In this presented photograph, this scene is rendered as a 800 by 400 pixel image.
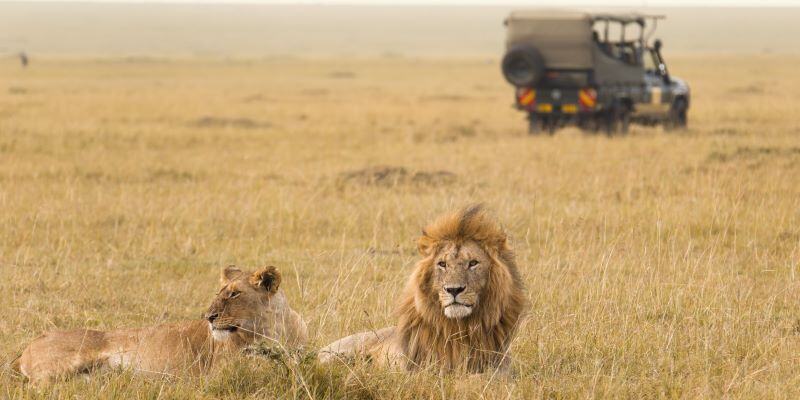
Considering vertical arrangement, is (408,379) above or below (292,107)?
above

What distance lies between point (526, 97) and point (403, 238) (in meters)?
11.0

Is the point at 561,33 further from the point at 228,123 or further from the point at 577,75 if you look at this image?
the point at 228,123

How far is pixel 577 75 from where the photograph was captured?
20141mm

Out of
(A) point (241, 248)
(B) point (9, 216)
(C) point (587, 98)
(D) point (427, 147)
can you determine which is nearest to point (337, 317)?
(A) point (241, 248)

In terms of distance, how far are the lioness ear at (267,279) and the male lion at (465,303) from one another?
0.60 metres

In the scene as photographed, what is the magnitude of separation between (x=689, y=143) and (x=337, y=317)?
1223 cm

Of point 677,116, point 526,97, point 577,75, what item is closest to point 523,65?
point 526,97

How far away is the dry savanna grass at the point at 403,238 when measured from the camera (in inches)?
207

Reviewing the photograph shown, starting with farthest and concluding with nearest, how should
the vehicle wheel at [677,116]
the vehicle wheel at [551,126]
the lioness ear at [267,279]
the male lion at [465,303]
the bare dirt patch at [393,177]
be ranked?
1. the vehicle wheel at [677,116]
2. the vehicle wheel at [551,126]
3. the bare dirt patch at [393,177]
4. the lioness ear at [267,279]
5. the male lion at [465,303]

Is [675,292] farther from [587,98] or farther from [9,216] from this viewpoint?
[587,98]

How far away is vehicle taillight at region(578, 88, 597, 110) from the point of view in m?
19.8

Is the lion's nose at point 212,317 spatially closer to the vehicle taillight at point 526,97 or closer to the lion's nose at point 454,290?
the lion's nose at point 454,290

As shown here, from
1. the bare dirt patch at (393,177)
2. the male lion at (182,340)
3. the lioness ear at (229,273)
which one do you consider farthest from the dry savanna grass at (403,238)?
the lioness ear at (229,273)

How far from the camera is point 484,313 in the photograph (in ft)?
16.4
